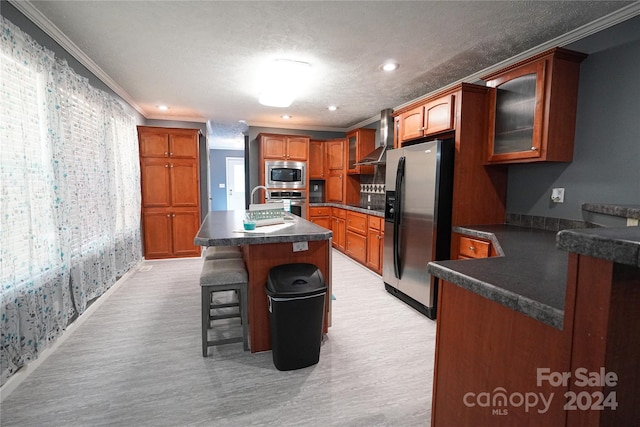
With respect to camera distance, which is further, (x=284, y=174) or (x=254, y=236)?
(x=284, y=174)

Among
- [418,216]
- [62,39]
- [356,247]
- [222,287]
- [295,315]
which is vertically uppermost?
[62,39]

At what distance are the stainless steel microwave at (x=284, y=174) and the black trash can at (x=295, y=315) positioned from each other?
11.2ft

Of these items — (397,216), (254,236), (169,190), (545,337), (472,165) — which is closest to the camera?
(545,337)

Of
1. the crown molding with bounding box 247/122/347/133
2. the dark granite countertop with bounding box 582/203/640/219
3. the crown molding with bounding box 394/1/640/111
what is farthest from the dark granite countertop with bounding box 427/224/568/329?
the crown molding with bounding box 247/122/347/133

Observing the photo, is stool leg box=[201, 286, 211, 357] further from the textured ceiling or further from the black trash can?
the textured ceiling

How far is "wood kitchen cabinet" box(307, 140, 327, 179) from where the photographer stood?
19.2 feet

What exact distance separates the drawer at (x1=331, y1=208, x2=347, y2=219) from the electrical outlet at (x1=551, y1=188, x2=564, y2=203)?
9.96 feet

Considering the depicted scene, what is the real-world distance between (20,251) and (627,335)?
8.96 ft

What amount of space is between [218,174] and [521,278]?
8817 mm

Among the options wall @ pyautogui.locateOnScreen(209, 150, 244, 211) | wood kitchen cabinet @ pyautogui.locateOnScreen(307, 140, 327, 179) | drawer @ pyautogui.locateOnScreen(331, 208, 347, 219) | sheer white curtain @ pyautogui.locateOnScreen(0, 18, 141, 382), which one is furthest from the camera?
wall @ pyautogui.locateOnScreen(209, 150, 244, 211)

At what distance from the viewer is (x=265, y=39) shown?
232 centimetres

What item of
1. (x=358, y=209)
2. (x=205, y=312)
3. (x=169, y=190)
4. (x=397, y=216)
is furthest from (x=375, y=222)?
(x=169, y=190)

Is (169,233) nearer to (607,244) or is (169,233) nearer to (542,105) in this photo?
(542,105)

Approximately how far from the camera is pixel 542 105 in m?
2.17
